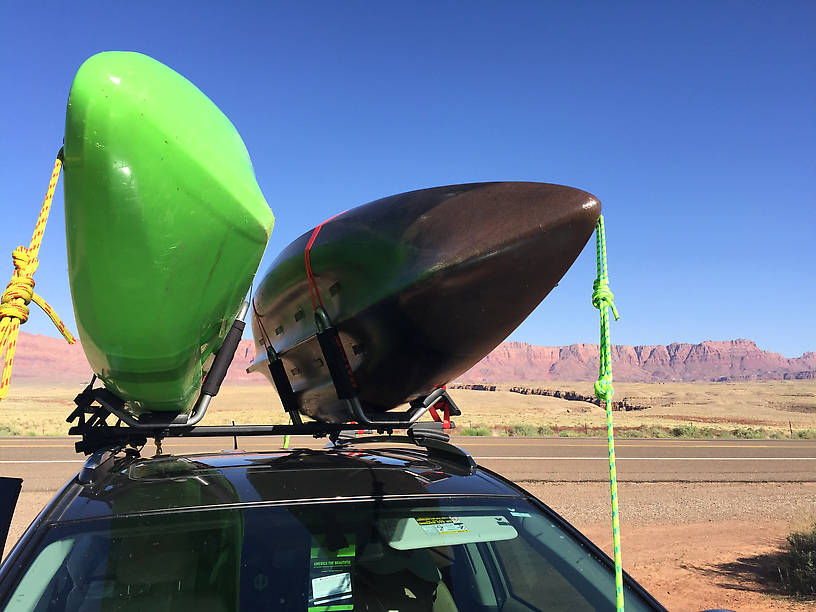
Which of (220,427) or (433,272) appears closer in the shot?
(433,272)

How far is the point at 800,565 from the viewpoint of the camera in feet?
21.8

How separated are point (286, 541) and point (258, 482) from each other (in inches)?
10.7

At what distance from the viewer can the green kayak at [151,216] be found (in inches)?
65.5

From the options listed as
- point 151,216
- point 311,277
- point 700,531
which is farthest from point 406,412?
point 700,531

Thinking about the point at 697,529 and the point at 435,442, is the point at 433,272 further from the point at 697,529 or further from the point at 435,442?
the point at 697,529

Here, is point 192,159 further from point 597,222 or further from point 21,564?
point 597,222

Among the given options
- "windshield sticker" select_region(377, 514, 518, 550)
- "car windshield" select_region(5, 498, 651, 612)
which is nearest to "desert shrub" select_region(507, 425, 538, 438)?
"car windshield" select_region(5, 498, 651, 612)

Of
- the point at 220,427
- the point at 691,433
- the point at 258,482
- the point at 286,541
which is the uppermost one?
the point at 220,427

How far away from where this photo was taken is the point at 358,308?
107 inches

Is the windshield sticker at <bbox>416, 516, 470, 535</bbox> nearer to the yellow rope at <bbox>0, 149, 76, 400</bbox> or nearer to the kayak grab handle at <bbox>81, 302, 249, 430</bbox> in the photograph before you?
the kayak grab handle at <bbox>81, 302, 249, 430</bbox>

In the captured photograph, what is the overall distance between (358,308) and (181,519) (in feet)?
3.83

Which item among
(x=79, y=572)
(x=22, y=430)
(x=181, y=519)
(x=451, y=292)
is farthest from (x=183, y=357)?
(x=22, y=430)

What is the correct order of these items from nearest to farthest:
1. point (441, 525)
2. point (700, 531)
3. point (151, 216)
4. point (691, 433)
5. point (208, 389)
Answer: point (151, 216), point (441, 525), point (208, 389), point (700, 531), point (691, 433)

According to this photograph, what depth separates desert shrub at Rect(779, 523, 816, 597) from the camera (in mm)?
6242
